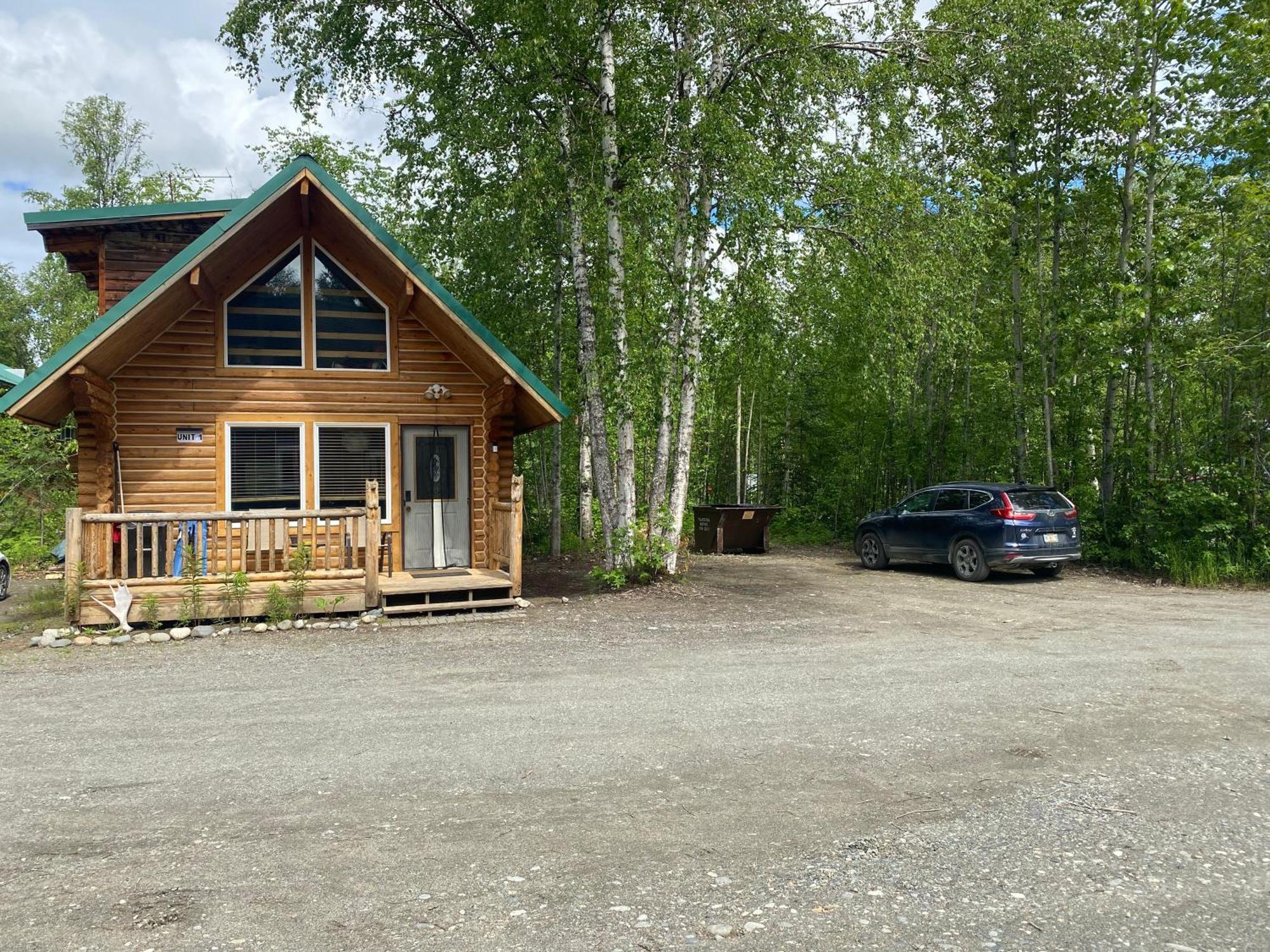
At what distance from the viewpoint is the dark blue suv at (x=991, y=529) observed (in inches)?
545

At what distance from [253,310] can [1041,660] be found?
35.6ft

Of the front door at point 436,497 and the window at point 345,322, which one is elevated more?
the window at point 345,322

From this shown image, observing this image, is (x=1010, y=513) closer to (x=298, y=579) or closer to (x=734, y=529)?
(x=734, y=529)

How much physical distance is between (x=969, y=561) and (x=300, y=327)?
11407 millimetres

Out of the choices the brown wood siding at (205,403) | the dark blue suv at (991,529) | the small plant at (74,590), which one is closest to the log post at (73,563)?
the small plant at (74,590)

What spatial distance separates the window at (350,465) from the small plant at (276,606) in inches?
82.2

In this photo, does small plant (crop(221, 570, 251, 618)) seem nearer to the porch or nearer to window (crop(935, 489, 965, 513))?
the porch

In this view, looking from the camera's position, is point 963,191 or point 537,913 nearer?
point 537,913

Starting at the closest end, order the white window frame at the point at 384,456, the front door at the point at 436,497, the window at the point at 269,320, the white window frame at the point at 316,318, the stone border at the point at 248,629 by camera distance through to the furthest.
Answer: the stone border at the point at 248,629
the window at the point at 269,320
the white window frame at the point at 384,456
the white window frame at the point at 316,318
the front door at the point at 436,497

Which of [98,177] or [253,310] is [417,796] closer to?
[253,310]

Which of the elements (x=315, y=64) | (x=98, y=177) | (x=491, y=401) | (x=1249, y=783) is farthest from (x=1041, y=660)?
(x=98, y=177)

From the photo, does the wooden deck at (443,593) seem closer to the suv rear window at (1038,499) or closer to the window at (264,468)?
the window at (264,468)

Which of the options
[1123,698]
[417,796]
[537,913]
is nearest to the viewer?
[537,913]

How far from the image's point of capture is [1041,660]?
26.7ft
